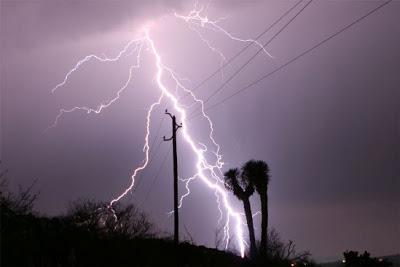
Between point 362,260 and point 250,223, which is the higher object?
point 250,223

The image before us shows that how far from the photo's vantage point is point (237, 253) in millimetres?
36344

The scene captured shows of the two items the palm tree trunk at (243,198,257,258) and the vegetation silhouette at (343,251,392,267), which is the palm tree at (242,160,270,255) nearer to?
the palm tree trunk at (243,198,257,258)

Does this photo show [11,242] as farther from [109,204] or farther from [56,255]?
[109,204]

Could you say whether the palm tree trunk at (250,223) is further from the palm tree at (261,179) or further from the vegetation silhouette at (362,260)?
the vegetation silhouette at (362,260)

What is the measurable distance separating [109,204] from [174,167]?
51.9 ft

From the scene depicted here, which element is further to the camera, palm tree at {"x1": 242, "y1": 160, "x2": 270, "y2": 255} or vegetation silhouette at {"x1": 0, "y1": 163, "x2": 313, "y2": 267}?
palm tree at {"x1": 242, "y1": 160, "x2": 270, "y2": 255}

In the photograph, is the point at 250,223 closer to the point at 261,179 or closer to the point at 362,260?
the point at 261,179

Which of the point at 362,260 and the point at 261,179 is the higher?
the point at 261,179

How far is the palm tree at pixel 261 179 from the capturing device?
3006 centimetres

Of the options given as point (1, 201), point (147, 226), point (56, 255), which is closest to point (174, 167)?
point (56, 255)

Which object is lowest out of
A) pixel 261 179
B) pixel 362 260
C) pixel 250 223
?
pixel 362 260

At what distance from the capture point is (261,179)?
30.1 m

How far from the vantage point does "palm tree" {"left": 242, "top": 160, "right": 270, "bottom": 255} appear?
98.6 ft

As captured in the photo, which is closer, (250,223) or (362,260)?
(362,260)
